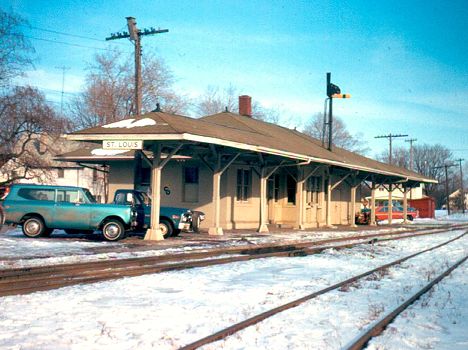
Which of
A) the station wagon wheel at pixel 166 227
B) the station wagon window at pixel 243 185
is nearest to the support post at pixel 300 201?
the station wagon window at pixel 243 185

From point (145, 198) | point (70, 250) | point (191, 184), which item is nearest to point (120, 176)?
point (191, 184)

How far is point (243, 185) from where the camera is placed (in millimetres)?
26875

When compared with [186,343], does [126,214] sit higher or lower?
higher

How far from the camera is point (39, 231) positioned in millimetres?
18672

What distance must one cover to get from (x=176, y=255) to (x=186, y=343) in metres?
8.32

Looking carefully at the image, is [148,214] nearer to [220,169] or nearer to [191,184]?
[220,169]

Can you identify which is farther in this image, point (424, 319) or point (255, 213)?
point (255, 213)

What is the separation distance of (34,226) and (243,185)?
1071 centimetres

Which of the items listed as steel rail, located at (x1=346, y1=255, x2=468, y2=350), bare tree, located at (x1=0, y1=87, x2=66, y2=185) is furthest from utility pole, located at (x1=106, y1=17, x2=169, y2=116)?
steel rail, located at (x1=346, y1=255, x2=468, y2=350)

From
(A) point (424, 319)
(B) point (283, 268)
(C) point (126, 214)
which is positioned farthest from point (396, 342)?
(C) point (126, 214)

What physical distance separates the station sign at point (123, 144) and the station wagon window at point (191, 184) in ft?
26.8

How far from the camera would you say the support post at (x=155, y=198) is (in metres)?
18.8

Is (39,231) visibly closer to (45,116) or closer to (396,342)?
(396,342)

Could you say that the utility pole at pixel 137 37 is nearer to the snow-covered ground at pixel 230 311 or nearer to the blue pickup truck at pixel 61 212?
the blue pickup truck at pixel 61 212
